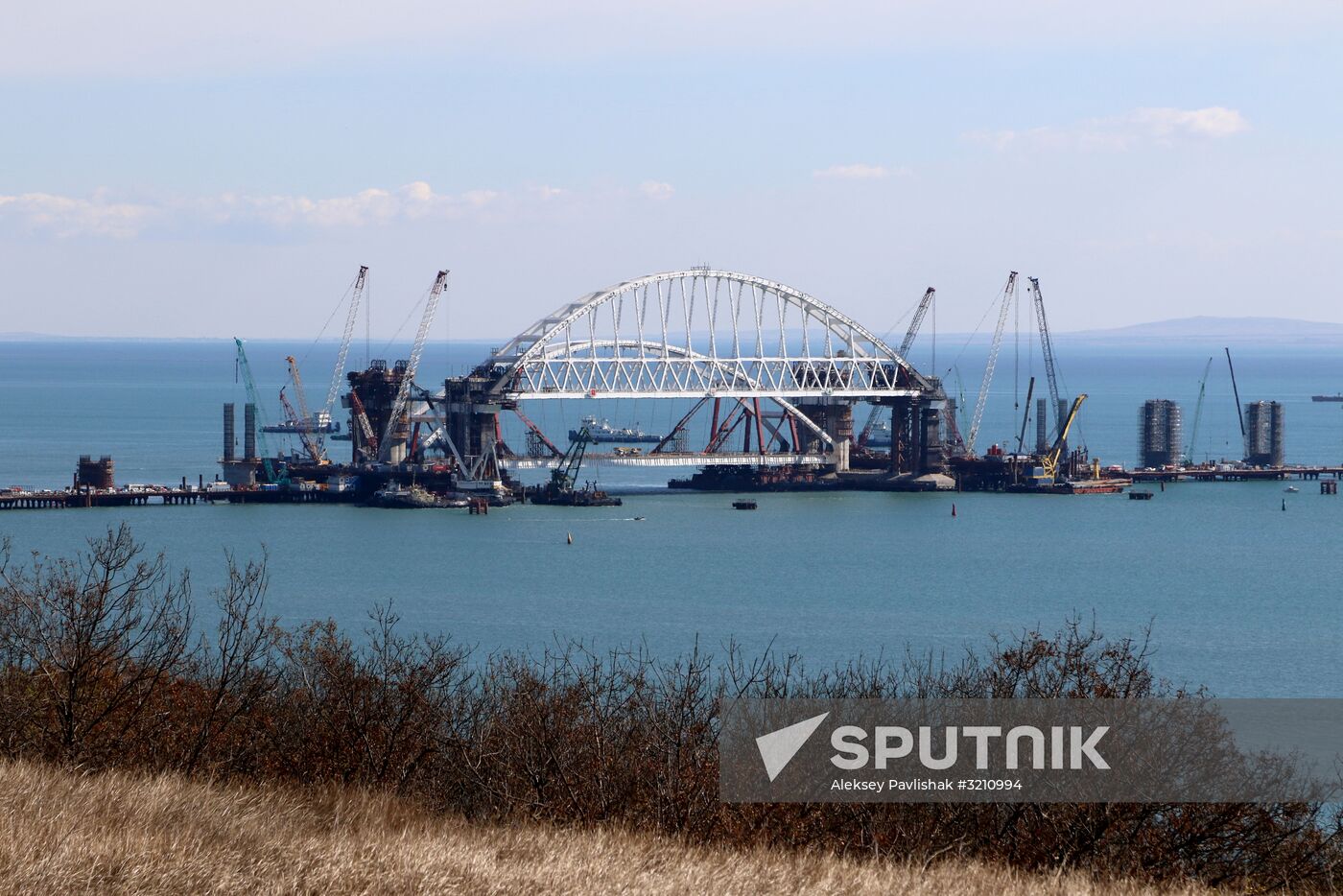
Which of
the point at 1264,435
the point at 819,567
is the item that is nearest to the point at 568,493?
the point at 819,567

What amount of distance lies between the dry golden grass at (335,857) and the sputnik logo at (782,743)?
239 cm

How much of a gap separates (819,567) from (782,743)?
136 feet

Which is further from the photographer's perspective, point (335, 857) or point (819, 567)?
point (819, 567)

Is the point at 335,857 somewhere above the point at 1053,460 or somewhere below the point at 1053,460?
below

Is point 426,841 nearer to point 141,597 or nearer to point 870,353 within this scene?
point 141,597

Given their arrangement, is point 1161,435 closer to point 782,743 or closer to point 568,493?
point 568,493

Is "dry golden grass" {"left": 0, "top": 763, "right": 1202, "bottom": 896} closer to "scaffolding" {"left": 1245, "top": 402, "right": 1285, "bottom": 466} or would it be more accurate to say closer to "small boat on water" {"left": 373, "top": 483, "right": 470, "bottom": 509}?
"small boat on water" {"left": 373, "top": 483, "right": 470, "bottom": 509}

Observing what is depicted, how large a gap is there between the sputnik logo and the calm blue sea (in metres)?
15.0

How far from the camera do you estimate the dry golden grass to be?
13.6m

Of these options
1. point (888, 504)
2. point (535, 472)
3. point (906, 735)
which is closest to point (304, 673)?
point (906, 735)

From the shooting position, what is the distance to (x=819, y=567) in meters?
60.1

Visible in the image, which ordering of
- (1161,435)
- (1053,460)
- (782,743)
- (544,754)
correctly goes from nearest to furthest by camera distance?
(782,743), (544,754), (1053,460), (1161,435)

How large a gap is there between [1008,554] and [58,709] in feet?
161

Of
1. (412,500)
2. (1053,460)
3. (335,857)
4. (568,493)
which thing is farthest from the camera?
(1053,460)
